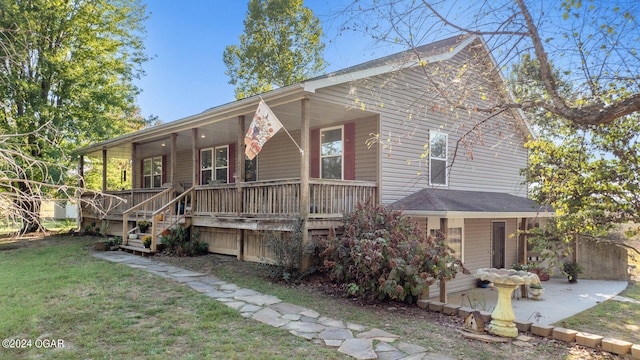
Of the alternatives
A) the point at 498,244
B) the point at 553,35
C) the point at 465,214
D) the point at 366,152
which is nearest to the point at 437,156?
the point at 366,152

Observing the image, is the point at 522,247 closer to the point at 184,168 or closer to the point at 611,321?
the point at 611,321

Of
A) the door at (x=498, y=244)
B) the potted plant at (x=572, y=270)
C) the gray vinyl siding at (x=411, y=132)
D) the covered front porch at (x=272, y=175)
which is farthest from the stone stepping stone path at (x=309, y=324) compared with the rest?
the potted plant at (x=572, y=270)

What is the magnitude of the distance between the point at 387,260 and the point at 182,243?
629 cm

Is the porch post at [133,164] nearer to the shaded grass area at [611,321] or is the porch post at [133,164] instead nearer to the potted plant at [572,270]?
the shaded grass area at [611,321]

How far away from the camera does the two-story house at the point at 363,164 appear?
8.38m

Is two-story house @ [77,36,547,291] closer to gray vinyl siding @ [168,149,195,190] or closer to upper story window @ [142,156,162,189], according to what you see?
gray vinyl siding @ [168,149,195,190]

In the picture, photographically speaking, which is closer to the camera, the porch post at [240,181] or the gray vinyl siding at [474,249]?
the porch post at [240,181]

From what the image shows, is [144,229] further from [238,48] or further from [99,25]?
A: [238,48]

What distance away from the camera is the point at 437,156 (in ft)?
38.0

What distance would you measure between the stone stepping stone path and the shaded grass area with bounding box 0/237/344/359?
0.22m

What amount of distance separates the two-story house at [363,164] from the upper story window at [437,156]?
0.03 metres

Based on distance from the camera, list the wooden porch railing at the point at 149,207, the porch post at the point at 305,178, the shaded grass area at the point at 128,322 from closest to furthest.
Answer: the shaded grass area at the point at 128,322 < the porch post at the point at 305,178 < the wooden porch railing at the point at 149,207

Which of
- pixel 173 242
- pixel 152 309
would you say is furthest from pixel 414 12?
pixel 173 242

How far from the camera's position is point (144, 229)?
39.6 ft
